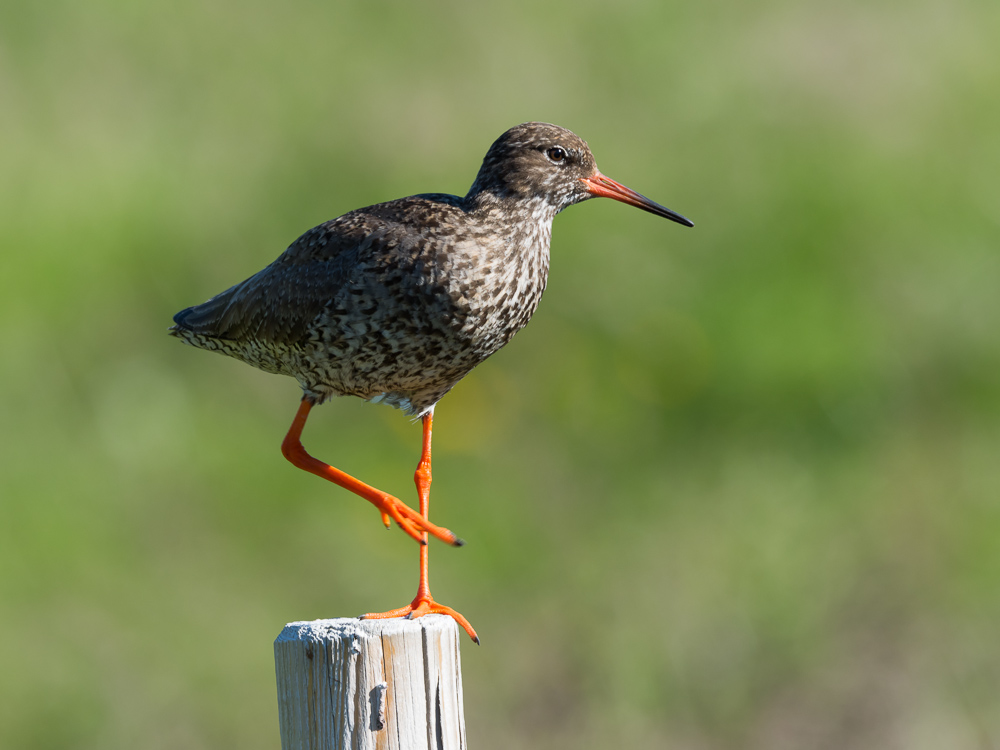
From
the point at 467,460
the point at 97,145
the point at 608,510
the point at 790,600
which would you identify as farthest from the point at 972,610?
the point at 97,145

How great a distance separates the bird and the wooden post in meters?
0.81

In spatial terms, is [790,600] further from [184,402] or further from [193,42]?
[193,42]

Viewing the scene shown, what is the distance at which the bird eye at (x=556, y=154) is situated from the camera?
4.89 meters

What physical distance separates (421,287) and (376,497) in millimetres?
1139

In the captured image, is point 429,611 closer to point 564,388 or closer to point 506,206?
point 506,206

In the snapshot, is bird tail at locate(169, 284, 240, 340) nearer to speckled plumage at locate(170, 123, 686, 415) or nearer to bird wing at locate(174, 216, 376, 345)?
bird wing at locate(174, 216, 376, 345)

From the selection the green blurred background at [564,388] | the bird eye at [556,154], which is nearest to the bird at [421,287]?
the bird eye at [556,154]

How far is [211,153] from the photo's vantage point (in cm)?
1106

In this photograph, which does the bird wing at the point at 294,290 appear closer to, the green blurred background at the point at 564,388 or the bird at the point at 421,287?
the bird at the point at 421,287

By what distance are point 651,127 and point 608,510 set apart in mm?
4532

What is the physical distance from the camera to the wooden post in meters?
3.40

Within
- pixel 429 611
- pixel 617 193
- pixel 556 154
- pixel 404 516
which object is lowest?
pixel 429 611

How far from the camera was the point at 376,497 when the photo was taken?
5.12 metres

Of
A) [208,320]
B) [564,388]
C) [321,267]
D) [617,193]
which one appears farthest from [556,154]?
[564,388]
